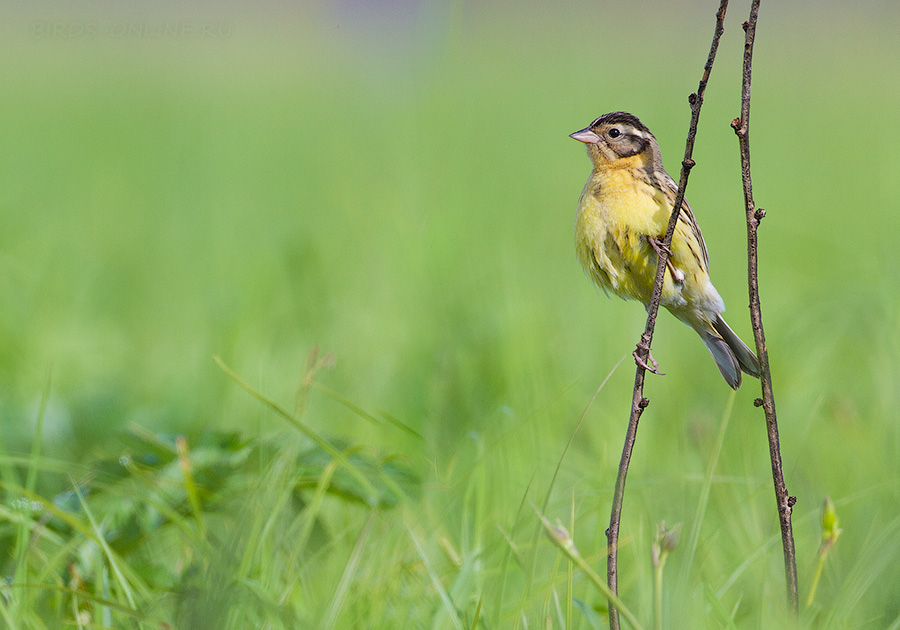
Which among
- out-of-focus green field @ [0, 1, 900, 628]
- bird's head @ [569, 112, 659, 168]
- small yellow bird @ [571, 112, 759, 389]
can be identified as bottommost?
out-of-focus green field @ [0, 1, 900, 628]

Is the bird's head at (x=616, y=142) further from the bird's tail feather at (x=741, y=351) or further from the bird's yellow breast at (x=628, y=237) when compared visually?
the bird's tail feather at (x=741, y=351)

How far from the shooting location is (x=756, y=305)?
1.56m

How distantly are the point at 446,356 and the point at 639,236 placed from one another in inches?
65.1

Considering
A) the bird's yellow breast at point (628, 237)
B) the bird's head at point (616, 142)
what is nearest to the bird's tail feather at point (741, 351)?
the bird's yellow breast at point (628, 237)

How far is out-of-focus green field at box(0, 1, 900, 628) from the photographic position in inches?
88.7

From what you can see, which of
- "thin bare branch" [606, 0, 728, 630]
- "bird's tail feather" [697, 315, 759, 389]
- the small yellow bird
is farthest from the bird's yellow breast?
"thin bare branch" [606, 0, 728, 630]

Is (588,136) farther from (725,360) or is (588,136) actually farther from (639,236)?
(725,360)

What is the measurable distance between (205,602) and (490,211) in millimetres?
5955

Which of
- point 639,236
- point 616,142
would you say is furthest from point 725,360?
point 616,142

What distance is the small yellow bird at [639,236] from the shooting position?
2.36 meters

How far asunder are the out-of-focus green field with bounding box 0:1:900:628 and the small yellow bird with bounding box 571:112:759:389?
0.37m

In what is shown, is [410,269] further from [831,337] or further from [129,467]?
[129,467]

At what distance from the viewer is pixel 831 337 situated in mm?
4457

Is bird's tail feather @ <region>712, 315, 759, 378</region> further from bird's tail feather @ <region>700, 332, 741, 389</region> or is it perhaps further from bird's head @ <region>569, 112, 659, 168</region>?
bird's head @ <region>569, 112, 659, 168</region>
